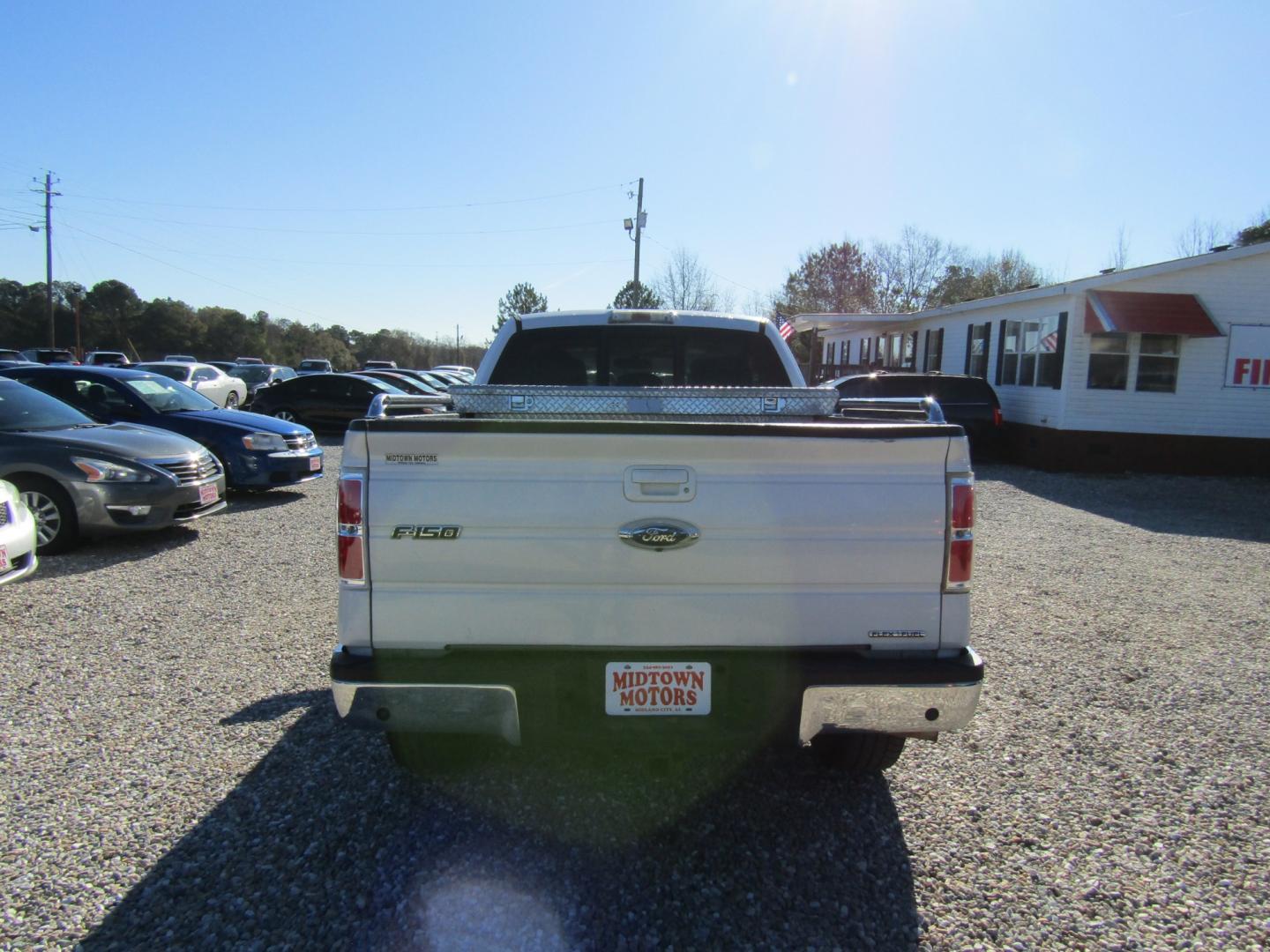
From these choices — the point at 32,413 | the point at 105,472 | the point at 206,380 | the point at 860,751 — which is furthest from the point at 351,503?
the point at 206,380

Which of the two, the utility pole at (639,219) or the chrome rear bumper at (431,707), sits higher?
the utility pole at (639,219)

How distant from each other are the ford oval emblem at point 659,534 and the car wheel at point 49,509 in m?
6.33

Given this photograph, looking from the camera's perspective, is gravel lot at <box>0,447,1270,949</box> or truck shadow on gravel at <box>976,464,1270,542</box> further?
truck shadow on gravel at <box>976,464,1270,542</box>

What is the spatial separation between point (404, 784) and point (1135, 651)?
4.45 m

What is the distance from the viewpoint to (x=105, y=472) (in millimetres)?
7086

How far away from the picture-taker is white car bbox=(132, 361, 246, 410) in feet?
69.9

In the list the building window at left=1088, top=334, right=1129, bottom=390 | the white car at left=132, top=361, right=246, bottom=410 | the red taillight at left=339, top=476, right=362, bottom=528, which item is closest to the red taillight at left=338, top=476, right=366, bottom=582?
the red taillight at left=339, top=476, right=362, bottom=528

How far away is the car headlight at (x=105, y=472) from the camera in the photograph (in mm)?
7008

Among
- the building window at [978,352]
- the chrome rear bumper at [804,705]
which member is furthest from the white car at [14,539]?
the building window at [978,352]

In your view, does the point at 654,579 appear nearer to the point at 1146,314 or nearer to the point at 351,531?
the point at 351,531

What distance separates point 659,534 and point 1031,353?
53.7 ft

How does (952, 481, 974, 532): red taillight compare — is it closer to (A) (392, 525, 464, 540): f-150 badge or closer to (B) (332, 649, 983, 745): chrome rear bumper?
(B) (332, 649, 983, 745): chrome rear bumper

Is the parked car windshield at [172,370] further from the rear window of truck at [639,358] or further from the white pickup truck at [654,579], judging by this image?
the white pickup truck at [654,579]

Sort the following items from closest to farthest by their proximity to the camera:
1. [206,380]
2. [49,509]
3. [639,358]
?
[639,358]
[49,509]
[206,380]
